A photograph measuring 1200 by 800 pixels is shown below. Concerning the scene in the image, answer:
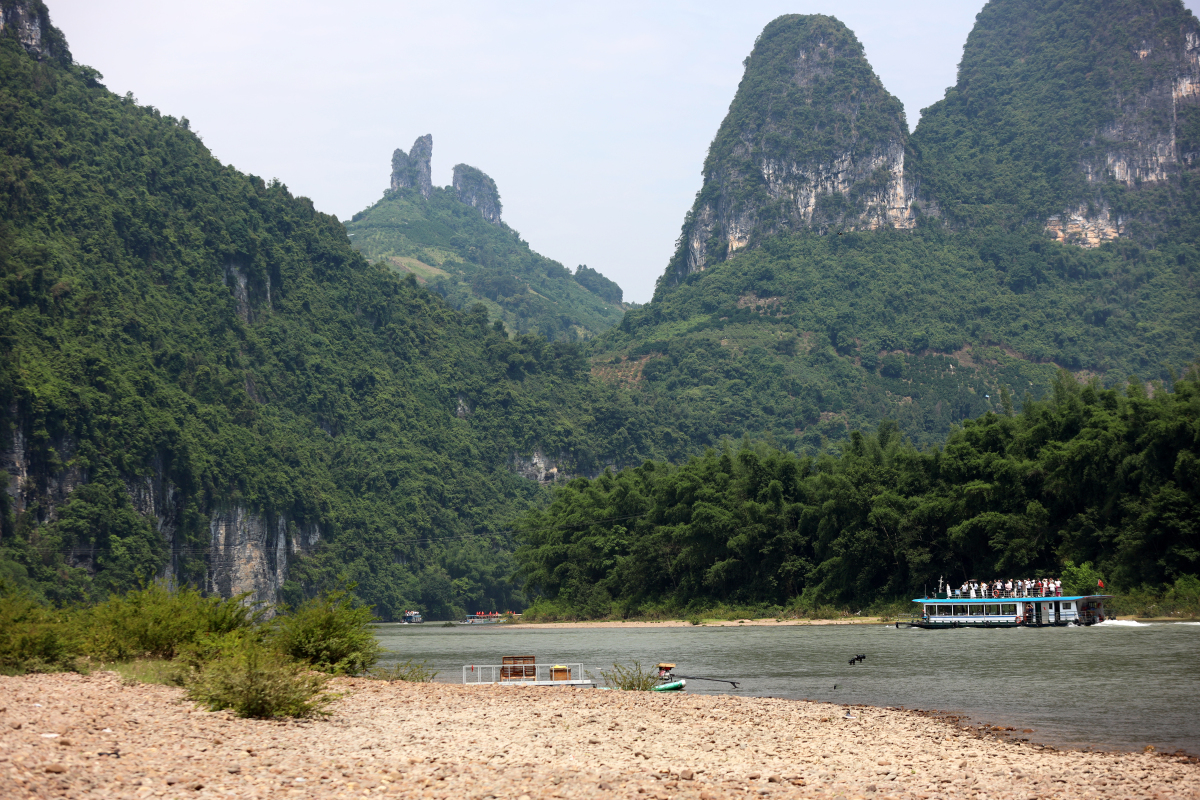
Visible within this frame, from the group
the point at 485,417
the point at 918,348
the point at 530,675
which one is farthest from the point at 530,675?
the point at 918,348

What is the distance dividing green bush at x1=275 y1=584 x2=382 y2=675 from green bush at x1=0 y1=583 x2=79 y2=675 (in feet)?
11.5

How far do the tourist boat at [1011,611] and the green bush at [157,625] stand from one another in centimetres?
3126

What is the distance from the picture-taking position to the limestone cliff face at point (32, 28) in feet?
378

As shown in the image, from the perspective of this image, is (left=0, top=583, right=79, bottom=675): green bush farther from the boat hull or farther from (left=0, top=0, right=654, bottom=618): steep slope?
(left=0, top=0, right=654, bottom=618): steep slope

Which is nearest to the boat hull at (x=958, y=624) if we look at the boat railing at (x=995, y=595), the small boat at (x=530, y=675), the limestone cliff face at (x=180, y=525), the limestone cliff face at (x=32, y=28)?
the boat railing at (x=995, y=595)

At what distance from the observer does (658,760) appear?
13008 mm

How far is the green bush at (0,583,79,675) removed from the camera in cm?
1723

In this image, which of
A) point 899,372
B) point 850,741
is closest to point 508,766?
point 850,741

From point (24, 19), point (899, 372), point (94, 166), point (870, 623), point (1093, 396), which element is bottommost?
point (870, 623)

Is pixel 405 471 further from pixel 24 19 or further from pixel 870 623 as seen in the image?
pixel 870 623

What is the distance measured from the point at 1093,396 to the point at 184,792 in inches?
1906

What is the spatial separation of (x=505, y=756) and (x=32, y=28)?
130420 mm

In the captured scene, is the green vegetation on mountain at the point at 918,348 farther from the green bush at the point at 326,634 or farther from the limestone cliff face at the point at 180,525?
the green bush at the point at 326,634

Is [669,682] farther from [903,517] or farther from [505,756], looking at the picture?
[903,517]
